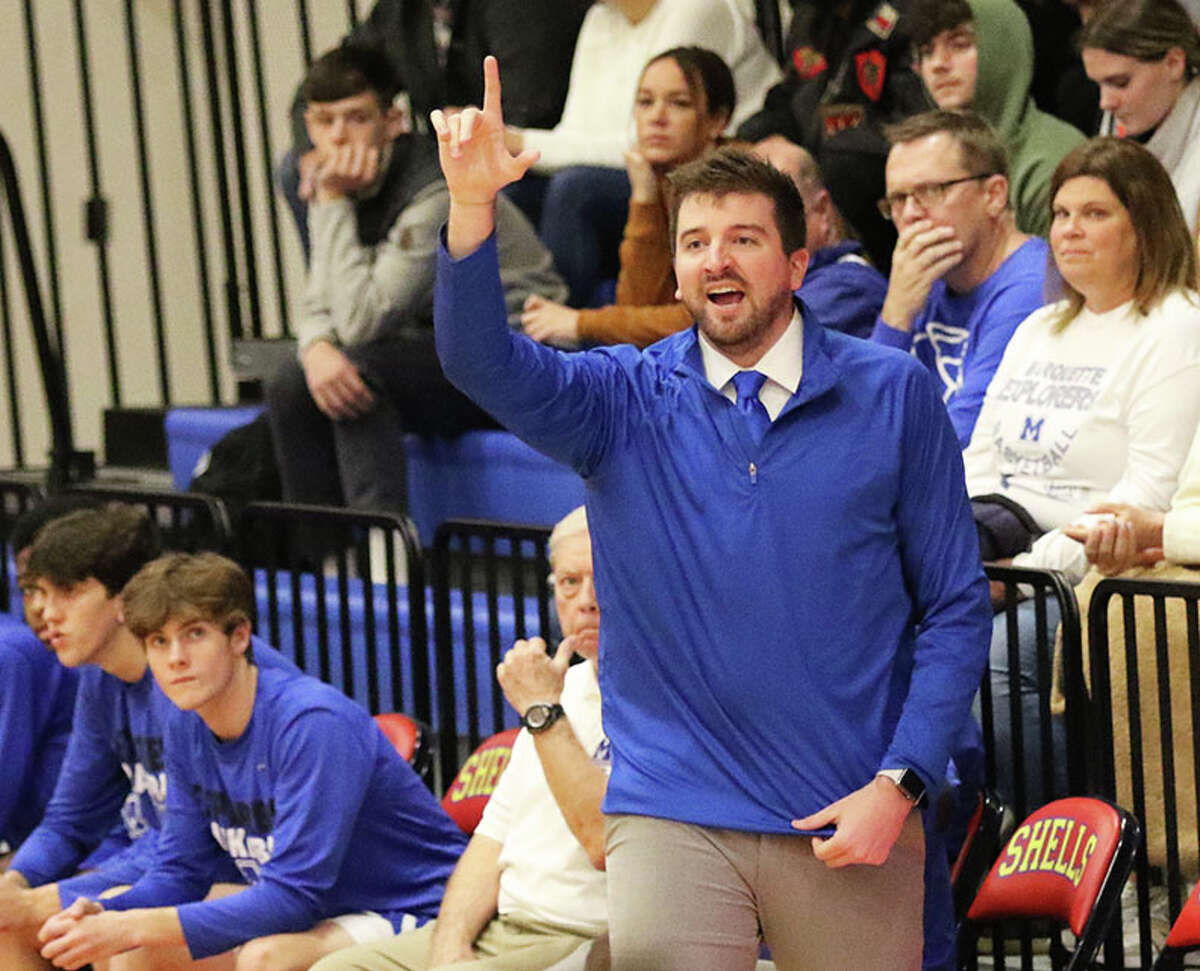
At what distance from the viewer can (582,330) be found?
5312mm

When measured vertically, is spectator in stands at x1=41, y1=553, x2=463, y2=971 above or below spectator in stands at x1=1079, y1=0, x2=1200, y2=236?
below

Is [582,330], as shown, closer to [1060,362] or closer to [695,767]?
[1060,362]

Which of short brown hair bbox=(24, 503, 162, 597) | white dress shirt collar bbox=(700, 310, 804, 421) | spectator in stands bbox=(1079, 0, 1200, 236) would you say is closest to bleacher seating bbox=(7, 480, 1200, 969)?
short brown hair bbox=(24, 503, 162, 597)

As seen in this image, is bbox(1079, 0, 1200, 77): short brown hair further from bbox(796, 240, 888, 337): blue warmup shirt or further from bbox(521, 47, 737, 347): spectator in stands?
bbox(521, 47, 737, 347): spectator in stands

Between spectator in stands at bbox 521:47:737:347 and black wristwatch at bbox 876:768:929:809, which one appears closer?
black wristwatch at bbox 876:768:929:809

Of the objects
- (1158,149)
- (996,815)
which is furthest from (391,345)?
(996,815)

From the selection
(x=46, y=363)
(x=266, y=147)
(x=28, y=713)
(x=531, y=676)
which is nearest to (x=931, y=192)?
(x=531, y=676)

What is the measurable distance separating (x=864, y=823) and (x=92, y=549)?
219cm

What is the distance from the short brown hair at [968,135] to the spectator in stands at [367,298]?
1.42m

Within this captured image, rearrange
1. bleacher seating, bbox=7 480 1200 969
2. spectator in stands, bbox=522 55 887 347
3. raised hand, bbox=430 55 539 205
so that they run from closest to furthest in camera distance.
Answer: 1. raised hand, bbox=430 55 539 205
2. bleacher seating, bbox=7 480 1200 969
3. spectator in stands, bbox=522 55 887 347

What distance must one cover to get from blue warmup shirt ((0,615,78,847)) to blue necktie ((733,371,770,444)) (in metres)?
2.43

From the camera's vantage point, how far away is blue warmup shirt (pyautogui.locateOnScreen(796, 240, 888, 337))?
15.6 feet

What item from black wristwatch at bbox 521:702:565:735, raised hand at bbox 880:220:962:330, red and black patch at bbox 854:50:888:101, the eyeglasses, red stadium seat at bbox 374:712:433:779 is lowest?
red stadium seat at bbox 374:712:433:779

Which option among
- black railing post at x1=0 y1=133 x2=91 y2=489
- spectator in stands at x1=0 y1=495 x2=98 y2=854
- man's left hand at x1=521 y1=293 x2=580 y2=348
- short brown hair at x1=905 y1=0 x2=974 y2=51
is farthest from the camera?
black railing post at x1=0 y1=133 x2=91 y2=489
